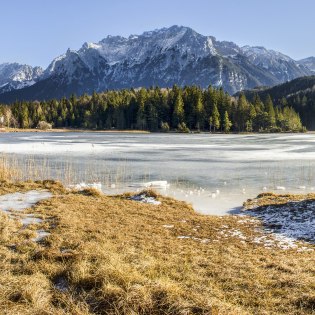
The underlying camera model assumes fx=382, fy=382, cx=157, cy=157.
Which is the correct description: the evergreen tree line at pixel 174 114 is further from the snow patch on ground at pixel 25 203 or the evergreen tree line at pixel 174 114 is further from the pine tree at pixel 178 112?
the snow patch on ground at pixel 25 203

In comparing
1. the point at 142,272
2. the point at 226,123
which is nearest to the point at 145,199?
the point at 142,272

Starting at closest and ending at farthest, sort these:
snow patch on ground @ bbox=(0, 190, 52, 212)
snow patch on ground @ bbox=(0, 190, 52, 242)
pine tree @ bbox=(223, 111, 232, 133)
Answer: snow patch on ground @ bbox=(0, 190, 52, 242) < snow patch on ground @ bbox=(0, 190, 52, 212) < pine tree @ bbox=(223, 111, 232, 133)

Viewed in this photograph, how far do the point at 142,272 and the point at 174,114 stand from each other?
12121cm

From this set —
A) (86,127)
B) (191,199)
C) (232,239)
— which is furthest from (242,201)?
(86,127)

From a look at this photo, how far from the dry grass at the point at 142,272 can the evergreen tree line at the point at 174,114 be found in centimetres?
11170

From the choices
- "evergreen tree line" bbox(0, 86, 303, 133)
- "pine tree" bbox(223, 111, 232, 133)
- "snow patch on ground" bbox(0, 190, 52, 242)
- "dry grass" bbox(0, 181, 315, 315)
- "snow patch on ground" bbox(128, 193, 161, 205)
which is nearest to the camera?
"dry grass" bbox(0, 181, 315, 315)

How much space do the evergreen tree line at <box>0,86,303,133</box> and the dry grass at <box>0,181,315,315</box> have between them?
4398 inches

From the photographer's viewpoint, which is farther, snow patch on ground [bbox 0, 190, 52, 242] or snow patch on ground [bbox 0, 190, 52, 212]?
snow patch on ground [bbox 0, 190, 52, 212]

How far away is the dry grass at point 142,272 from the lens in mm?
6309

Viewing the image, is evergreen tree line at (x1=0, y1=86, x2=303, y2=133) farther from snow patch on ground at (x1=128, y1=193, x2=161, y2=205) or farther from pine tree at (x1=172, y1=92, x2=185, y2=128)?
snow patch on ground at (x1=128, y1=193, x2=161, y2=205)

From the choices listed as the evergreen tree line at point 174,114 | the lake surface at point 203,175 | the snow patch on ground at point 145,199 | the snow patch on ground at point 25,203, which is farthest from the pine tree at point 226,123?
the snow patch on ground at point 25,203

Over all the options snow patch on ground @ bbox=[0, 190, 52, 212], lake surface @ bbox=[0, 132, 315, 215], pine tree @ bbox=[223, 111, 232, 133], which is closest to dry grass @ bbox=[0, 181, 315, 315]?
snow patch on ground @ bbox=[0, 190, 52, 212]

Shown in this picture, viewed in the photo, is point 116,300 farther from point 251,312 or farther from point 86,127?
point 86,127

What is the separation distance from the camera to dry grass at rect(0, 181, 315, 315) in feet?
20.7
